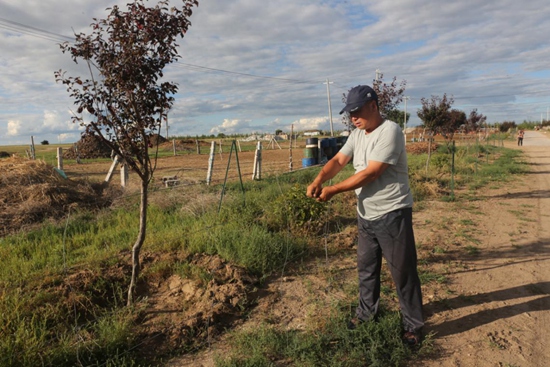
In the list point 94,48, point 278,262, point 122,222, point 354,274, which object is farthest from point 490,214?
point 94,48

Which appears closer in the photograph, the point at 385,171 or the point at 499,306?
the point at 385,171

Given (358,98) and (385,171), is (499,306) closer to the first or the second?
(385,171)

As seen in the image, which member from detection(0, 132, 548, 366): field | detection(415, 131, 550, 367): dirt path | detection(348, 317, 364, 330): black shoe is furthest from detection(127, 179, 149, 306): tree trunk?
detection(415, 131, 550, 367): dirt path

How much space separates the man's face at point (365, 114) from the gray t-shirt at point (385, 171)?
101 millimetres

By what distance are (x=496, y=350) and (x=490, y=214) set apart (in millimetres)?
5518

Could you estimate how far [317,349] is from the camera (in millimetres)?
3064

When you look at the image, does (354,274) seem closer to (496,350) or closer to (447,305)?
(447,305)

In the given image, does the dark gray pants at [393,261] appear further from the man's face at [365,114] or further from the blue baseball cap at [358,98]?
the blue baseball cap at [358,98]

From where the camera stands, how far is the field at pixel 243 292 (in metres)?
3.08

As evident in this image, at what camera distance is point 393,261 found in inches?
122

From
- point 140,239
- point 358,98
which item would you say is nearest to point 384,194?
point 358,98

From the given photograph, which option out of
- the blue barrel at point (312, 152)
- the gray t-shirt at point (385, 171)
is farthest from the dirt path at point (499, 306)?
the blue barrel at point (312, 152)

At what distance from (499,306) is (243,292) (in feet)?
8.36

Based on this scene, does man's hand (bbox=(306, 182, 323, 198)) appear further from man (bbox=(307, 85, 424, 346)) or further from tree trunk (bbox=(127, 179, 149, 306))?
tree trunk (bbox=(127, 179, 149, 306))
